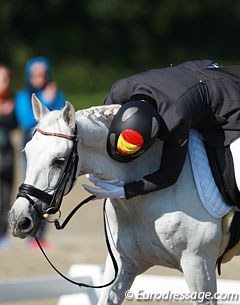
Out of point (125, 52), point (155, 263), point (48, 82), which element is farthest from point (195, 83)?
point (125, 52)

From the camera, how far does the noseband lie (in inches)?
172

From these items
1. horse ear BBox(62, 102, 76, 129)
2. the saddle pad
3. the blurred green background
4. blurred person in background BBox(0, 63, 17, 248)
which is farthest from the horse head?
the blurred green background

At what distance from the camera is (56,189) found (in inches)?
174

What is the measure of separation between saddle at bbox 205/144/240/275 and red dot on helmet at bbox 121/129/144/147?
41cm

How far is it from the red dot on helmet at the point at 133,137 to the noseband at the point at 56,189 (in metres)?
0.22

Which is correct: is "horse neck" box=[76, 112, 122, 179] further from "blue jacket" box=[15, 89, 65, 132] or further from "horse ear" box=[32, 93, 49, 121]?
"blue jacket" box=[15, 89, 65, 132]

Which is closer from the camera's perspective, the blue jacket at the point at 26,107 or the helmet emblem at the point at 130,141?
the helmet emblem at the point at 130,141

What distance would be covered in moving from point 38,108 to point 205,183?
0.84 meters

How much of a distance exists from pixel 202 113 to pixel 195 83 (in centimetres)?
15

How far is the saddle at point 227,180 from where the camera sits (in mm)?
4711

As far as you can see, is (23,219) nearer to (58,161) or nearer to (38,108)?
(58,161)

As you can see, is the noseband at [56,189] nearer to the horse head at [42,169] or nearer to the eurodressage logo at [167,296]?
the horse head at [42,169]

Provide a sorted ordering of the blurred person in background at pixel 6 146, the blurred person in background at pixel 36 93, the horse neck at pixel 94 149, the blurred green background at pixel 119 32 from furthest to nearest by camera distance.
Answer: the blurred green background at pixel 119 32 → the blurred person in background at pixel 6 146 → the blurred person in background at pixel 36 93 → the horse neck at pixel 94 149

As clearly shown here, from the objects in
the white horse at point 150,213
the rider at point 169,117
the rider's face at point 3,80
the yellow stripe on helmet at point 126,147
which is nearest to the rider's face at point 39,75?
the rider's face at point 3,80
